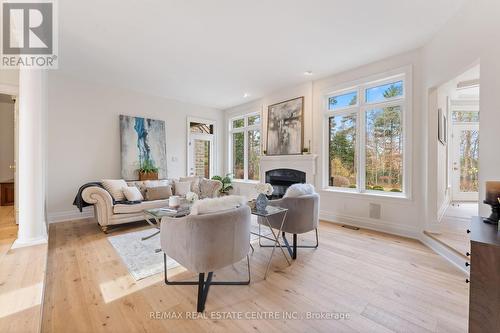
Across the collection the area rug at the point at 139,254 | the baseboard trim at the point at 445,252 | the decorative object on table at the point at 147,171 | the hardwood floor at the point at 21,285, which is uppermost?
the decorative object on table at the point at 147,171

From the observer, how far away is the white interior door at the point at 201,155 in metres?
6.53


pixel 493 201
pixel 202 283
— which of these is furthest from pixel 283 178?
pixel 493 201

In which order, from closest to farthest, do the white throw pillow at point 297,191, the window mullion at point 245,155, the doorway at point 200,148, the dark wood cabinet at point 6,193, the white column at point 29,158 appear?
1. the white column at point 29,158
2. the white throw pillow at point 297,191
3. the dark wood cabinet at point 6,193
4. the doorway at point 200,148
5. the window mullion at point 245,155

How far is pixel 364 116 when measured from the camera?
4.18m

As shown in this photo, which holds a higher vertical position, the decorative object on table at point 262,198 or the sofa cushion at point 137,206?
the decorative object on table at point 262,198

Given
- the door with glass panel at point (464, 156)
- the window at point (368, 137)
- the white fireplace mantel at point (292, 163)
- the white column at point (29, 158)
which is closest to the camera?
the white column at point (29, 158)

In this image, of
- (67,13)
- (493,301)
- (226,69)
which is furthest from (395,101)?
(67,13)

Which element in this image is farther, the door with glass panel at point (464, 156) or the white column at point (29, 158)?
the door with glass panel at point (464, 156)

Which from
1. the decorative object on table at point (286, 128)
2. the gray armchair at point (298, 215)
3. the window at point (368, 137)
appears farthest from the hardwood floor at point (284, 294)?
the decorative object on table at point (286, 128)

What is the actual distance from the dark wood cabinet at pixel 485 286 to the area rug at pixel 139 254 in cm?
254

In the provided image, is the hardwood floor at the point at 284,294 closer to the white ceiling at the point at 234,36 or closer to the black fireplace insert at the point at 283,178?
the black fireplace insert at the point at 283,178

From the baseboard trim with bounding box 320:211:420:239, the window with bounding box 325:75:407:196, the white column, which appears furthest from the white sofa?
the window with bounding box 325:75:407:196

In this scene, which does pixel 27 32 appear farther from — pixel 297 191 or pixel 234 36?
pixel 297 191

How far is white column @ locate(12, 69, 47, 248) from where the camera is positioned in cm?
269
